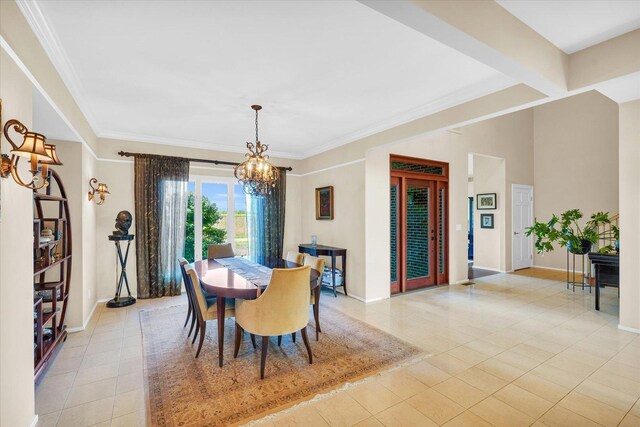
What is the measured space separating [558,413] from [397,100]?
10.2 feet

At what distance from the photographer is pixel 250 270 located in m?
3.46

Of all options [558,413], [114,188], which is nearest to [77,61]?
[114,188]

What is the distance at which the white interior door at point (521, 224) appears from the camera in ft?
22.8

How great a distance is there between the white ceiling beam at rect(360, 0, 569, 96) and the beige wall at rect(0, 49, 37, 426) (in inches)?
82.3

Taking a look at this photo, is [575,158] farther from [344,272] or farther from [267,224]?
[267,224]

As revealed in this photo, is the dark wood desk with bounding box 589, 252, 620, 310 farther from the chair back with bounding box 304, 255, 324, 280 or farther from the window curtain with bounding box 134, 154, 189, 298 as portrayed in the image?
the window curtain with bounding box 134, 154, 189, 298

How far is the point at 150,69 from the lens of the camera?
263 cm

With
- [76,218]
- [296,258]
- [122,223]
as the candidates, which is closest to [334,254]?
[296,258]

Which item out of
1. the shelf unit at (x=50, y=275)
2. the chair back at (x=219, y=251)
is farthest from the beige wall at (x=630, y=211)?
the shelf unit at (x=50, y=275)

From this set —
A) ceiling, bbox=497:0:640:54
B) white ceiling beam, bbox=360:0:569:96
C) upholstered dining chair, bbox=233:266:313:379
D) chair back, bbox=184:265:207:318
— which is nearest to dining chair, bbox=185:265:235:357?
chair back, bbox=184:265:207:318

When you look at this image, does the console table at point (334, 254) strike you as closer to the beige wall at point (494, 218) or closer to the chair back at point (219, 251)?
the chair back at point (219, 251)

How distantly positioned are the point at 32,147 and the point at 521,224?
28.2ft

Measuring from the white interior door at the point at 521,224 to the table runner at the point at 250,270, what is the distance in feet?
20.6

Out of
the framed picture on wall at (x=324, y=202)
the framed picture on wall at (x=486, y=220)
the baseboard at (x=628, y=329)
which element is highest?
the framed picture on wall at (x=324, y=202)
